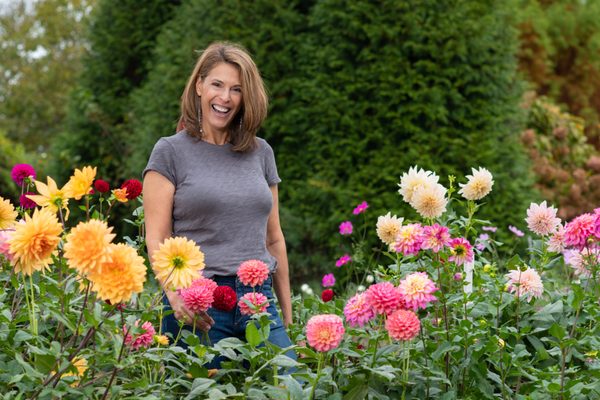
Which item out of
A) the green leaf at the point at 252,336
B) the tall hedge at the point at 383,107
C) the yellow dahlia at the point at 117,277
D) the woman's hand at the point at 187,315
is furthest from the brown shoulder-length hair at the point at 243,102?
the tall hedge at the point at 383,107

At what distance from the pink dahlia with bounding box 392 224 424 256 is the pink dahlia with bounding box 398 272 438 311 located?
21cm

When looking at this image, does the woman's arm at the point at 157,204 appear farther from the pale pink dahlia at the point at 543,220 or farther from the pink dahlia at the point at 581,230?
the pink dahlia at the point at 581,230

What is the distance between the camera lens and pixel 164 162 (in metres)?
2.67

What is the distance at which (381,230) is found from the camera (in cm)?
232

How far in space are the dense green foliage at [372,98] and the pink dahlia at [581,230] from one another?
306 cm

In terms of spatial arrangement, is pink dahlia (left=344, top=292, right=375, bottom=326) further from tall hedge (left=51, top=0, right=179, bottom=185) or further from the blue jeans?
tall hedge (left=51, top=0, right=179, bottom=185)

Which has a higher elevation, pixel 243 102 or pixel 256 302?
pixel 243 102

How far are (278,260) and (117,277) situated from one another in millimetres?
1443

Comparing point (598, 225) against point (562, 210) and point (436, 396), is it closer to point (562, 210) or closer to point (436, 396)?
point (436, 396)

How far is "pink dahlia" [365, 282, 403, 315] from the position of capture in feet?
6.02

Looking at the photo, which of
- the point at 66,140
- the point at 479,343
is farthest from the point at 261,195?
the point at 66,140

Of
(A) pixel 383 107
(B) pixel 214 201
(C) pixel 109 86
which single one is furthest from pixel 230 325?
(C) pixel 109 86

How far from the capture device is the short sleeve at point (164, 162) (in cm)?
265

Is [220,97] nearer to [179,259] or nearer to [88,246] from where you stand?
[179,259]
